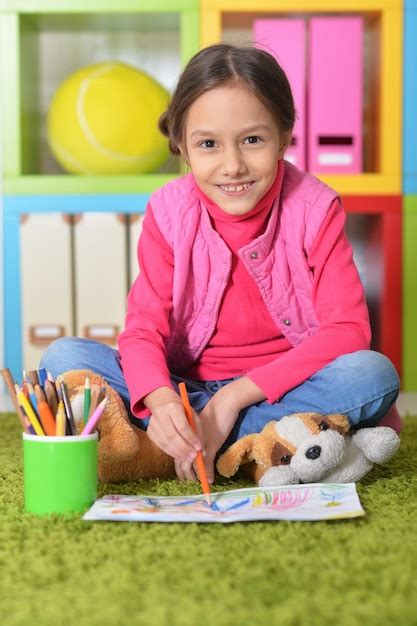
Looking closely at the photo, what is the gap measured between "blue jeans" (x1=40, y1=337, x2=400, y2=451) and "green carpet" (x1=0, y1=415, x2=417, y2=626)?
0.47ft

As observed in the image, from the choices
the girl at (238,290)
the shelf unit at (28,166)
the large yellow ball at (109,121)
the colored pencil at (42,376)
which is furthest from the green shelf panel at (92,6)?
the colored pencil at (42,376)

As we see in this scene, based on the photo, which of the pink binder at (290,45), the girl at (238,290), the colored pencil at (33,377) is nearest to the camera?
the colored pencil at (33,377)

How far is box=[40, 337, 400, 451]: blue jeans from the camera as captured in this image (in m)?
1.04

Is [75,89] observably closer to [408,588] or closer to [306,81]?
[306,81]

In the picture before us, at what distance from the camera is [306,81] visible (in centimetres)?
199

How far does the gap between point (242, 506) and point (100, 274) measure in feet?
3.84

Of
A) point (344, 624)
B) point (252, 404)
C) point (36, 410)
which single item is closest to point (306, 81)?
point (252, 404)

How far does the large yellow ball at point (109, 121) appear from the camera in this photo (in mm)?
1962

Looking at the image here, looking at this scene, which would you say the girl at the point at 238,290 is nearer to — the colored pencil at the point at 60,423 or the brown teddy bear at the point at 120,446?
the brown teddy bear at the point at 120,446

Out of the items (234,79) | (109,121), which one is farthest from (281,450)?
(109,121)

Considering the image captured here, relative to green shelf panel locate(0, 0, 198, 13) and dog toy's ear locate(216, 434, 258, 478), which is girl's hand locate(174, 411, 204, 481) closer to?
dog toy's ear locate(216, 434, 258, 478)

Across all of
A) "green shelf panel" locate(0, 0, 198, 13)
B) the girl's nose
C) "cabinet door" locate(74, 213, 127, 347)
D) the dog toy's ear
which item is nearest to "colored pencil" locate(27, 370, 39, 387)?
the dog toy's ear

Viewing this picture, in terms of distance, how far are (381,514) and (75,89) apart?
1.38 metres

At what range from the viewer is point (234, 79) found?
109 centimetres
